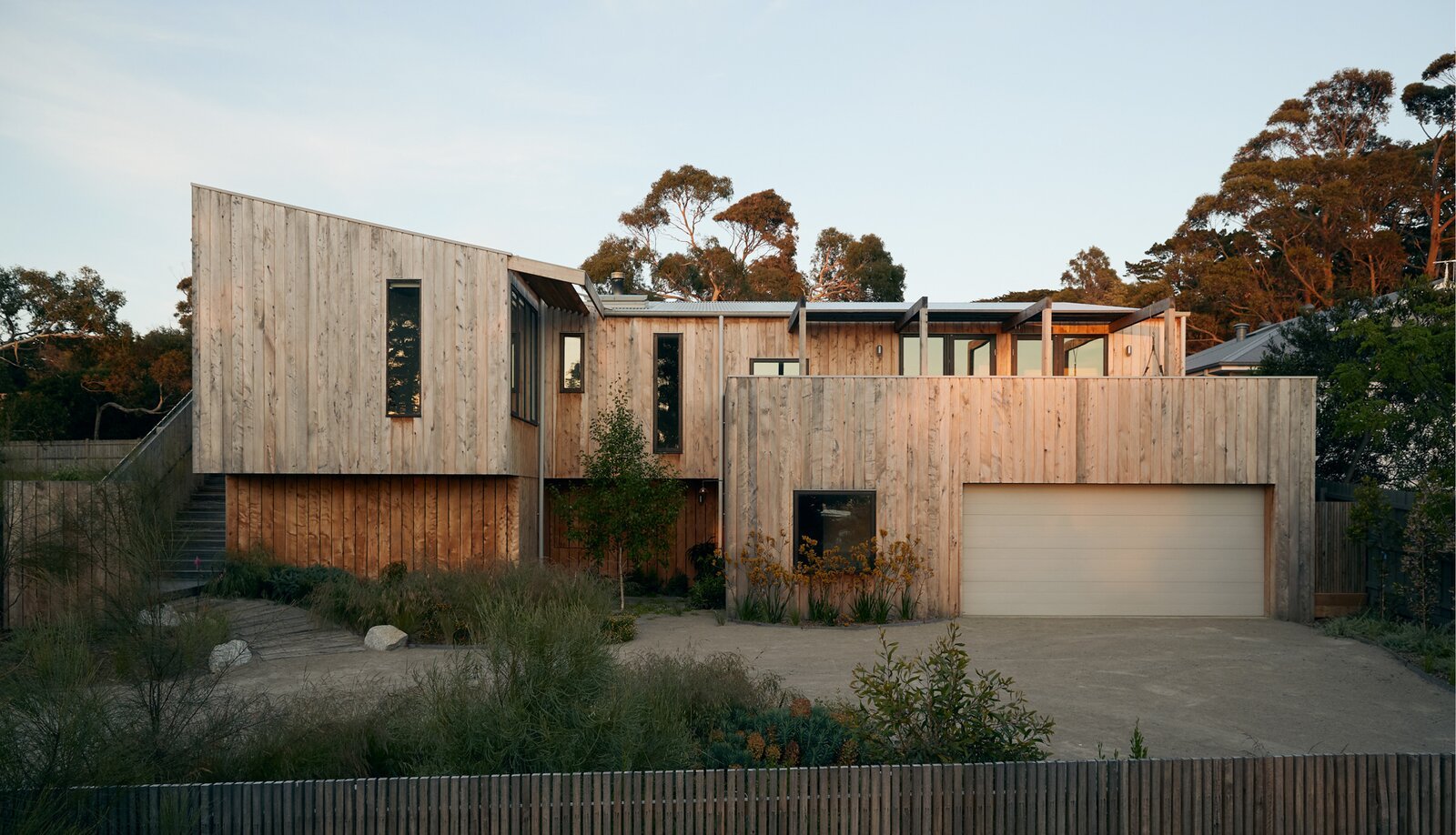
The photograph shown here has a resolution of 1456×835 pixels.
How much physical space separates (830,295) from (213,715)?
108 feet

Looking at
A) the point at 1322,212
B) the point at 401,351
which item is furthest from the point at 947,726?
the point at 1322,212

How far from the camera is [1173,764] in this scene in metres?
5.25

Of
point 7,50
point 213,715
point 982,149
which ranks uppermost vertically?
point 982,149

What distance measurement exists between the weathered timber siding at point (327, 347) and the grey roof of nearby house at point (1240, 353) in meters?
16.7

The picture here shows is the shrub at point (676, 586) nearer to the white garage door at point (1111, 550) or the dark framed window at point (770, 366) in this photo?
the dark framed window at point (770, 366)

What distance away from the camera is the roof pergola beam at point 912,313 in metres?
15.1

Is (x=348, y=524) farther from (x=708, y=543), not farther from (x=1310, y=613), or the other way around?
(x=1310, y=613)

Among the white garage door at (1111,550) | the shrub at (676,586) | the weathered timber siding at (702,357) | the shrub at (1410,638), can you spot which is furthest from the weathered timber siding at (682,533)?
the shrub at (1410,638)

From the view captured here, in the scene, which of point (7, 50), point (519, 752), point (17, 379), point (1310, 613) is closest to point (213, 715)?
point (519, 752)

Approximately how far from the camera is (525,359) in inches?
614

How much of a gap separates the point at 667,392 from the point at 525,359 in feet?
9.36

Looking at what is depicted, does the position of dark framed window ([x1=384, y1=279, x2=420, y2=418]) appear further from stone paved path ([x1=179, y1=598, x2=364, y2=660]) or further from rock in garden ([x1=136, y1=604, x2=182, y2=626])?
rock in garden ([x1=136, y1=604, x2=182, y2=626])

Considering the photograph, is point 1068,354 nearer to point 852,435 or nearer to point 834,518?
point 852,435

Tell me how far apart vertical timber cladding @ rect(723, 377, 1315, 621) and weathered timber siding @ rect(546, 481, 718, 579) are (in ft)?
13.1
